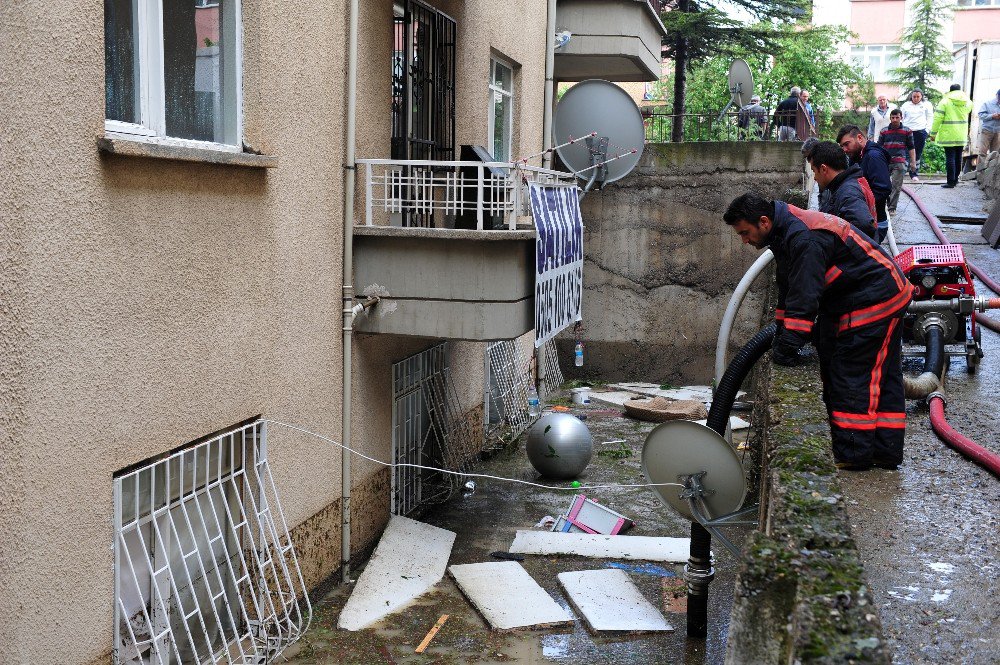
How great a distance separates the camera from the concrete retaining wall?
2.85 m

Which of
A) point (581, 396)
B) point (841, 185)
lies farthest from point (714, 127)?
point (841, 185)

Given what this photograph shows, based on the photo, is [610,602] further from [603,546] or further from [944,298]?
[944,298]

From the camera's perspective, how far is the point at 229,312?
672cm

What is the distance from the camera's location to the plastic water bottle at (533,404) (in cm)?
1541

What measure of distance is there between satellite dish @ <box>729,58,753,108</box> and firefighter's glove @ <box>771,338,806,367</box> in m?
14.7

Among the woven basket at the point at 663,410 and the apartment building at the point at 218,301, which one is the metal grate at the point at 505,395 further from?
the apartment building at the point at 218,301

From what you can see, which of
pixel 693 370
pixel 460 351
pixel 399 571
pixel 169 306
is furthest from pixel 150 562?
pixel 693 370

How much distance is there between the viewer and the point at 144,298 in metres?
5.72

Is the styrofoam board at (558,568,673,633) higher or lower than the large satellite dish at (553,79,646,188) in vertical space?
lower

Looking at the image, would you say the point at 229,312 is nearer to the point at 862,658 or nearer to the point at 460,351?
the point at 862,658

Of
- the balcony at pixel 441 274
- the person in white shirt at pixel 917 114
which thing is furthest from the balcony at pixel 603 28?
the balcony at pixel 441 274

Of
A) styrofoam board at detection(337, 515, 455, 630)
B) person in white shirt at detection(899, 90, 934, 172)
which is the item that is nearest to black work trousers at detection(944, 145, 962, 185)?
person in white shirt at detection(899, 90, 934, 172)

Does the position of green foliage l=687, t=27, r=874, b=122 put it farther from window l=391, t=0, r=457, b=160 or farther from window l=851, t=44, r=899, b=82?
window l=391, t=0, r=457, b=160

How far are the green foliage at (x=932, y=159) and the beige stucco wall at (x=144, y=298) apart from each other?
2871 cm
